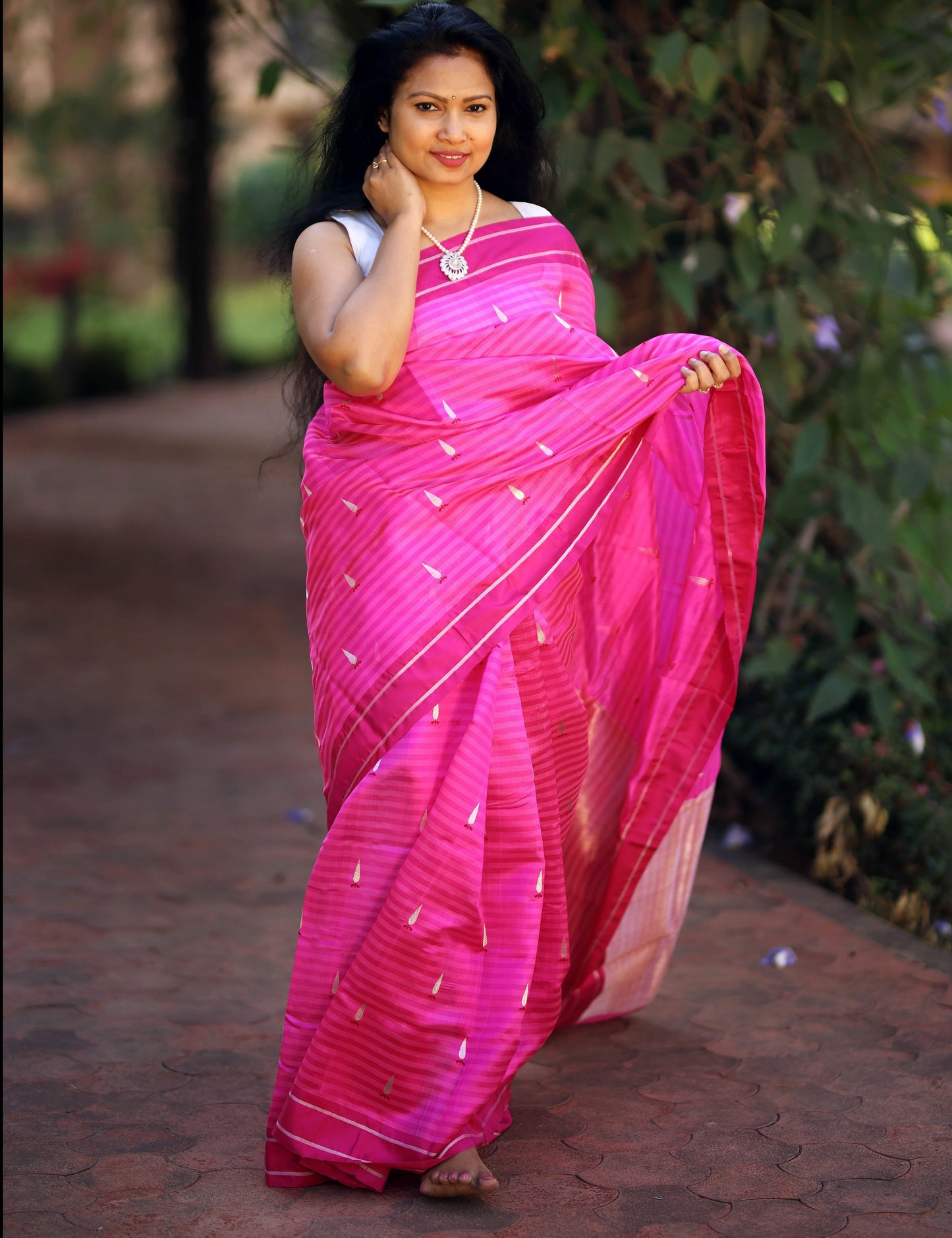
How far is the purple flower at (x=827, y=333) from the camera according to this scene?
13.7 ft

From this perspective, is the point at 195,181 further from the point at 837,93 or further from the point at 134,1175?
the point at 134,1175

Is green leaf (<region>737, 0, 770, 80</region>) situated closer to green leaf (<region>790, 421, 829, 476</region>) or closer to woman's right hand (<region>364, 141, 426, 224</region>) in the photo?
green leaf (<region>790, 421, 829, 476</region>)

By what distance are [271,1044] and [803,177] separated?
2.36 meters

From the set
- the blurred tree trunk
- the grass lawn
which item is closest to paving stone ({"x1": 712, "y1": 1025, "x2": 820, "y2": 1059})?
the grass lawn

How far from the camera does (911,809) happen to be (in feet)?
12.8

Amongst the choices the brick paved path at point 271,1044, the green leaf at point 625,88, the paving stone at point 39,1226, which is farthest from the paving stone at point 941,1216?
the green leaf at point 625,88

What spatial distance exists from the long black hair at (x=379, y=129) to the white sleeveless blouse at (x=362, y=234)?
1.0 inches

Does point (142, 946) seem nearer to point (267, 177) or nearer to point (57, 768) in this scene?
point (57, 768)

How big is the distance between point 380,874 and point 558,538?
2.08 ft

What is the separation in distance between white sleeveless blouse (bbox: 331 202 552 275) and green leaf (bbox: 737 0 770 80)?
134 centimetres

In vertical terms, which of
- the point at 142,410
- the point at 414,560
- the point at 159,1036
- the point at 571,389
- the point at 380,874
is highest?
the point at 571,389

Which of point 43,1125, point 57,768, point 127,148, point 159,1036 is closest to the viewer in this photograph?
point 43,1125

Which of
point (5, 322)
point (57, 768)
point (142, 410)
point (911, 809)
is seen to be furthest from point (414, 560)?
point (5, 322)

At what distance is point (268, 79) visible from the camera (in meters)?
3.74
